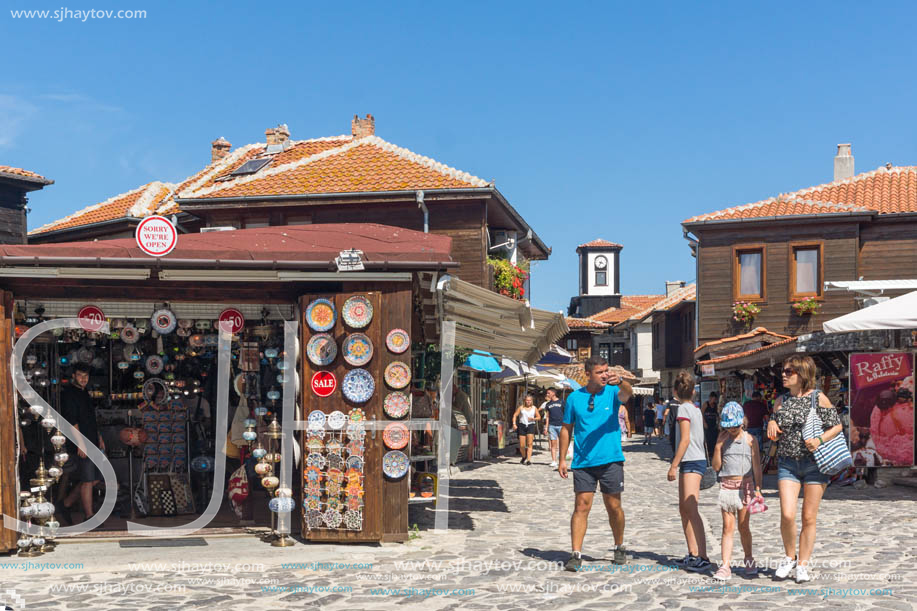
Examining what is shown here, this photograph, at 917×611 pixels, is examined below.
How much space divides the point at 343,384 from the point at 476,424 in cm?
1589

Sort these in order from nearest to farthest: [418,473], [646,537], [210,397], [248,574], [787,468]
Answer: [787,468], [248,574], [646,537], [418,473], [210,397]

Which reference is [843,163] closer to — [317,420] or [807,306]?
[807,306]

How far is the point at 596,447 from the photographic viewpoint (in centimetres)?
807

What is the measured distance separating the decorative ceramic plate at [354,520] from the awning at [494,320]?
2304 millimetres

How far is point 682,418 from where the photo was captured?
25.8 feet

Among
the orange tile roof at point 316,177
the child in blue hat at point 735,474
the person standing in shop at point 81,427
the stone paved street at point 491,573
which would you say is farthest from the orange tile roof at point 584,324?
the child in blue hat at point 735,474

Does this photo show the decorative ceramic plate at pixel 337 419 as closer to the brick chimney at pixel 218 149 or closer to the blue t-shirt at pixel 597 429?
the blue t-shirt at pixel 597 429

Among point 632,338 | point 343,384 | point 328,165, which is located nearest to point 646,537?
point 343,384

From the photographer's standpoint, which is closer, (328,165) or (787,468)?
(787,468)

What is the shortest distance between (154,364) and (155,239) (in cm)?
350

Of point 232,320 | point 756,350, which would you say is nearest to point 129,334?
point 232,320

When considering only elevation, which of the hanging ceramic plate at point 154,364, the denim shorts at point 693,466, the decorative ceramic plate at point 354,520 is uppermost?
the hanging ceramic plate at point 154,364

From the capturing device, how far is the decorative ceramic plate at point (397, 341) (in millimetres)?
9328

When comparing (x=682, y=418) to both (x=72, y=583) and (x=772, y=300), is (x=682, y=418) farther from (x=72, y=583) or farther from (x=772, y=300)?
(x=772, y=300)
